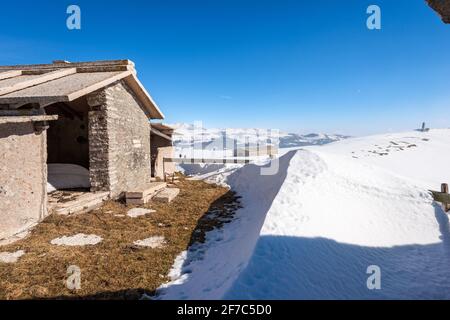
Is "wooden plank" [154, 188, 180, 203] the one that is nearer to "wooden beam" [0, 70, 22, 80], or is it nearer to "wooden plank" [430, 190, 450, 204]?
"wooden beam" [0, 70, 22, 80]

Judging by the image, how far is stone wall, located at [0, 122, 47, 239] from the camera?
6371 mm

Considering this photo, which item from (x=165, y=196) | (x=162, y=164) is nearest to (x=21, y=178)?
(x=165, y=196)

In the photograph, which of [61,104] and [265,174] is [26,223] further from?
[265,174]

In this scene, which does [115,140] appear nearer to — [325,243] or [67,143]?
[67,143]

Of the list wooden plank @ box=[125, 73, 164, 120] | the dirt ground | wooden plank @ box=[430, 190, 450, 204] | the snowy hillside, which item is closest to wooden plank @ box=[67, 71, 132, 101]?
wooden plank @ box=[125, 73, 164, 120]

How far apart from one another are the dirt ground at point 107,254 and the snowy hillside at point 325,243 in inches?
21.6

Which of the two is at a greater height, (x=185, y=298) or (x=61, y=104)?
(x=61, y=104)

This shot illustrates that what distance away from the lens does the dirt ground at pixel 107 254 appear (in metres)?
4.62

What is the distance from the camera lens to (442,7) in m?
3.86

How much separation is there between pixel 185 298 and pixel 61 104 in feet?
37.0
